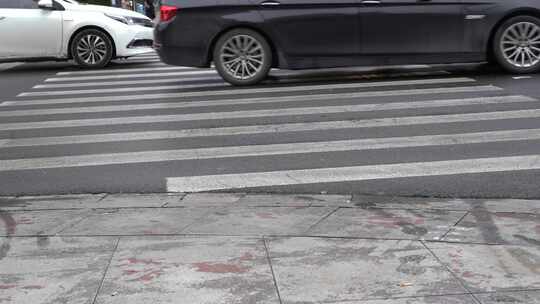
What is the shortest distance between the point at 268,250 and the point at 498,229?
1513mm

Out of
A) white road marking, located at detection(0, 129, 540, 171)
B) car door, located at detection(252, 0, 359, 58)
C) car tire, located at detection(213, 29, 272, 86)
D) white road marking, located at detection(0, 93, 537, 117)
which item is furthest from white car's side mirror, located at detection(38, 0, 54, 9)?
white road marking, located at detection(0, 129, 540, 171)

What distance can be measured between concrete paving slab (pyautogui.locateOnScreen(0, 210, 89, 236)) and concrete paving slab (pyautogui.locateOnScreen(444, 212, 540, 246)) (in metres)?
2.49

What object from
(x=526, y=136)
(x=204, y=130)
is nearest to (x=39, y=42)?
(x=204, y=130)

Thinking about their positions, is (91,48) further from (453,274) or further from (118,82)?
(453,274)

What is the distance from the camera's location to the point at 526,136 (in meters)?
7.82

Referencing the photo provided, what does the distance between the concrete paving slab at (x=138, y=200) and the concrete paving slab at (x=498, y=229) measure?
2.13 meters

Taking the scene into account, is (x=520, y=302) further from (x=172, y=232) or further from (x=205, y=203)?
(x=205, y=203)

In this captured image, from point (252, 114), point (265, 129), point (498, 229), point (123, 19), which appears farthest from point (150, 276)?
point (123, 19)

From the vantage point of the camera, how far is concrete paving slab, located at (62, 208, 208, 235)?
205 inches

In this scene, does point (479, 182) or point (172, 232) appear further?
point (479, 182)

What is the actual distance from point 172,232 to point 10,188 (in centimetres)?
213

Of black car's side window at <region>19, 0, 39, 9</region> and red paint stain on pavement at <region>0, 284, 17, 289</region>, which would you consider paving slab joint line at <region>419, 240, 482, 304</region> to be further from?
black car's side window at <region>19, 0, 39, 9</region>

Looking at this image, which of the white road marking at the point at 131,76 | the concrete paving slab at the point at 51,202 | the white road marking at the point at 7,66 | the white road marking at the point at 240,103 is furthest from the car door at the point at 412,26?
the white road marking at the point at 7,66

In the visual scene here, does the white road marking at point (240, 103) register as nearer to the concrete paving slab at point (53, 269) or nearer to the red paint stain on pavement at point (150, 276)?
the concrete paving slab at point (53, 269)
